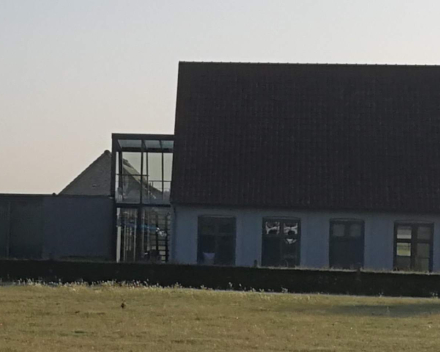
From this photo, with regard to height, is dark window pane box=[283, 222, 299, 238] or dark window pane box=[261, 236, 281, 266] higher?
dark window pane box=[283, 222, 299, 238]

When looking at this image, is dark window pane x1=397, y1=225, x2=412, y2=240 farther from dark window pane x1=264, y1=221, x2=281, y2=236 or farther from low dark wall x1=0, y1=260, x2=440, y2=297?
low dark wall x1=0, y1=260, x2=440, y2=297

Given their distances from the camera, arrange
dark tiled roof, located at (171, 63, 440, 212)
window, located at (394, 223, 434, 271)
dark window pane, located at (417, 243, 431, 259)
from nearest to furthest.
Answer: window, located at (394, 223, 434, 271) < dark window pane, located at (417, 243, 431, 259) < dark tiled roof, located at (171, 63, 440, 212)

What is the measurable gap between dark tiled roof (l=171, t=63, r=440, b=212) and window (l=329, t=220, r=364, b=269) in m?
1.09

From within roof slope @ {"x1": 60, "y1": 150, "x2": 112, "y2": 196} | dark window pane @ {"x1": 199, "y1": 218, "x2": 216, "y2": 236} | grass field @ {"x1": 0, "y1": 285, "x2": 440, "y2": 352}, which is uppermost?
roof slope @ {"x1": 60, "y1": 150, "x2": 112, "y2": 196}

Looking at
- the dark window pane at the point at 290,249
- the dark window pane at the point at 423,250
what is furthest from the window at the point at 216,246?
the dark window pane at the point at 423,250

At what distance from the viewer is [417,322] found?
2214 centimetres

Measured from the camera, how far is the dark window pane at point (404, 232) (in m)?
45.7

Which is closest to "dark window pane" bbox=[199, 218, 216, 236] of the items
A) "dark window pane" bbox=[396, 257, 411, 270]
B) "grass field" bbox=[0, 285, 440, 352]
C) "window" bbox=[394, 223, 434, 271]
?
"window" bbox=[394, 223, 434, 271]

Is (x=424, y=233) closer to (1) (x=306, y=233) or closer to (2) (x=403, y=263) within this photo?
(2) (x=403, y=263)

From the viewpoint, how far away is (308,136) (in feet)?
162

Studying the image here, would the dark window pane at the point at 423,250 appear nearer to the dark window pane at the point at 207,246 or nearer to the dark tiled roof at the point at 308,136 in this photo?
the dark tiled roof at the point at 308,136

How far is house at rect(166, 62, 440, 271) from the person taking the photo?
45594 mm

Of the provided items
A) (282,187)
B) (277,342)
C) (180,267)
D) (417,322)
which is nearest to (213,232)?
(282,187)

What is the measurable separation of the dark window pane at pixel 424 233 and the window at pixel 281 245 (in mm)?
5153
